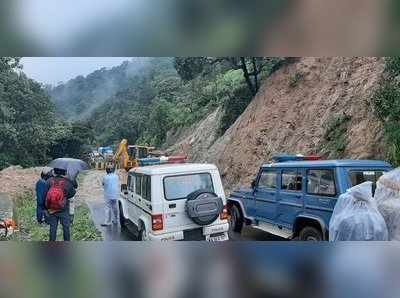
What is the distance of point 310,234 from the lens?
11.7 ft

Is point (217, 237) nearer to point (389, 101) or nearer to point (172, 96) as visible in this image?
point (172, 96)

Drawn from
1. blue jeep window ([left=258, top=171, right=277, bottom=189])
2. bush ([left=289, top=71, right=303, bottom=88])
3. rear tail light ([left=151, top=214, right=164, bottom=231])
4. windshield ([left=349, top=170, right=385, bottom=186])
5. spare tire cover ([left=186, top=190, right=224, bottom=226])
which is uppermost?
bush ([left=289, top=71, right=303, bottom=88])

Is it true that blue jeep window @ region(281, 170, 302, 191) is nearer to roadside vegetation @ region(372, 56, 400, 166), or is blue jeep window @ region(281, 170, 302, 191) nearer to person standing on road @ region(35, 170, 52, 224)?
roadside vegetation @ region(372, 56, 400, 166)

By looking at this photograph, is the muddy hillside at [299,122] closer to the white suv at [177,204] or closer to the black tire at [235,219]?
the white suv at [177,204]

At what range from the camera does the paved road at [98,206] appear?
11.7ft

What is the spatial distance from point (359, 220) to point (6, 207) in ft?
8.42

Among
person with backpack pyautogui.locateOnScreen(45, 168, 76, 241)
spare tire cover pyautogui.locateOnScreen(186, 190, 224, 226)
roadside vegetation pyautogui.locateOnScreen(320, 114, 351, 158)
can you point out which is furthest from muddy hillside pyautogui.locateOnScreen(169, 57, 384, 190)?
person with backpack pyautogui.locateOnScreen(45, 168, 76, 241)

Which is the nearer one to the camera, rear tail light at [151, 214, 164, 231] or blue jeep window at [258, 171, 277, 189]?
rear tail light at [151, 214, 164, 231]

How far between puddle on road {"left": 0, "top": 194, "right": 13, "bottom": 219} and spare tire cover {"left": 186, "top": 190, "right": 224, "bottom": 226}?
1.36 metres

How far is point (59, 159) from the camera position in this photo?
11.8ft

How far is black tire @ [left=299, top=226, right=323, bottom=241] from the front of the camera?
345 cm

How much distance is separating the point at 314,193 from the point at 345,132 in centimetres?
68

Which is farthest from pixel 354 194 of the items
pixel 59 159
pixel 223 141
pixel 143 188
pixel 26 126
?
pixel 26 126

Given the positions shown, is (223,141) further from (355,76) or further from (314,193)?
(355,76)
